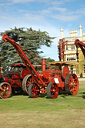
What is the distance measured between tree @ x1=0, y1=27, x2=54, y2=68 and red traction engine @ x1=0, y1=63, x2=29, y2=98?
12050 mm

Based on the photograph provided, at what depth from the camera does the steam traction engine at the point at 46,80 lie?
10.1 m

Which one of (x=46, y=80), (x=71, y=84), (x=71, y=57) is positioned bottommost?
(x=71, y=84)

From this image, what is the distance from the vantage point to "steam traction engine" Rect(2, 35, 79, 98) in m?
10.1

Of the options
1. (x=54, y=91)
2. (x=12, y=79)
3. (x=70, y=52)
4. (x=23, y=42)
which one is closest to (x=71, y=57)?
(x=70, y=52)

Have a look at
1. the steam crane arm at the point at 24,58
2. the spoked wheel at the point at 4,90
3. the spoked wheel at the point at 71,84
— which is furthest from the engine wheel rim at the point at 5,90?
the spoked wheel at the point at 71,84

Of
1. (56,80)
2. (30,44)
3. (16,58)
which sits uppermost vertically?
(30,44)

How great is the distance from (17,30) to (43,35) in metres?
3.60

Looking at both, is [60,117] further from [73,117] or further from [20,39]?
[20,39]

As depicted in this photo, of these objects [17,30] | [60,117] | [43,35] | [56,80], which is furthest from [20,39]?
[60,117]

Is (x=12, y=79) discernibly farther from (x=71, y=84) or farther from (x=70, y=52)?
(x=70, y=52)

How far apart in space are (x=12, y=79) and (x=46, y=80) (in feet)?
8.10

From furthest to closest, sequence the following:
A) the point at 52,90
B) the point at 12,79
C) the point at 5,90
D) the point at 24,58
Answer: the point at 12,79, the point at 5,90, the point at 24,58, the point at 52,90

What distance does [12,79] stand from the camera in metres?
12.1

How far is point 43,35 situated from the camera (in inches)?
1107
